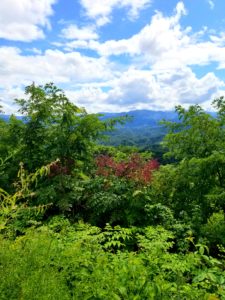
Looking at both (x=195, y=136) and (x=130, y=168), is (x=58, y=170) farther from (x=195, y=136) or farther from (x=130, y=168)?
(x=195, y=136)

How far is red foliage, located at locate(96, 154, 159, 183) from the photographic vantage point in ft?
27.1

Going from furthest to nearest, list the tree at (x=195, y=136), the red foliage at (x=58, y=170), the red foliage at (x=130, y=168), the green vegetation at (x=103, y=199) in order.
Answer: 1. the tree at (x=195, y=136)
2. the red foliage at (x=58, y=170)
3. the red foliage at (x=130, y=168)
4. the green vegetation at (x=103, y=199)

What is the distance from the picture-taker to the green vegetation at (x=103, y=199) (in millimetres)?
4051

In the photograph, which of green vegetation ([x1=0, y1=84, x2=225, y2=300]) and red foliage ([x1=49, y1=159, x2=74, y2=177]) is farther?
red foliage ([x1=49, y1=159, x2=74, y2=177])

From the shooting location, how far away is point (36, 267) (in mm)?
3758

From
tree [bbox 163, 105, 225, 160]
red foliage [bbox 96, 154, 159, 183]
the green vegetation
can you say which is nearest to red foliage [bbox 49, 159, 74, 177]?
the green vegetation

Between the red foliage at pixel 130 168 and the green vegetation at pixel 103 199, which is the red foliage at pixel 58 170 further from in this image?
the red foliage at pixel 130 168

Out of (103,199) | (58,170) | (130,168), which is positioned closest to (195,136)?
(130,168)

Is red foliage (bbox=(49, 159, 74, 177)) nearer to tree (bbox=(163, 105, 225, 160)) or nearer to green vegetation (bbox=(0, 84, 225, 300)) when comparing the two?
green vegetation (bbox=(0, 84, 225, 300))

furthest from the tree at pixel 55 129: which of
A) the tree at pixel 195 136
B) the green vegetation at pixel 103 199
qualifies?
the tree at pixel 195 136

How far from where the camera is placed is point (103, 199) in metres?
7.61

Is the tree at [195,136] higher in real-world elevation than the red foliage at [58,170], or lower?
higher

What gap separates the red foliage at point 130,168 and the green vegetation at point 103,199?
0.08 feet

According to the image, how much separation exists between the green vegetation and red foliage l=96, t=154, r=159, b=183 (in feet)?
0.08
